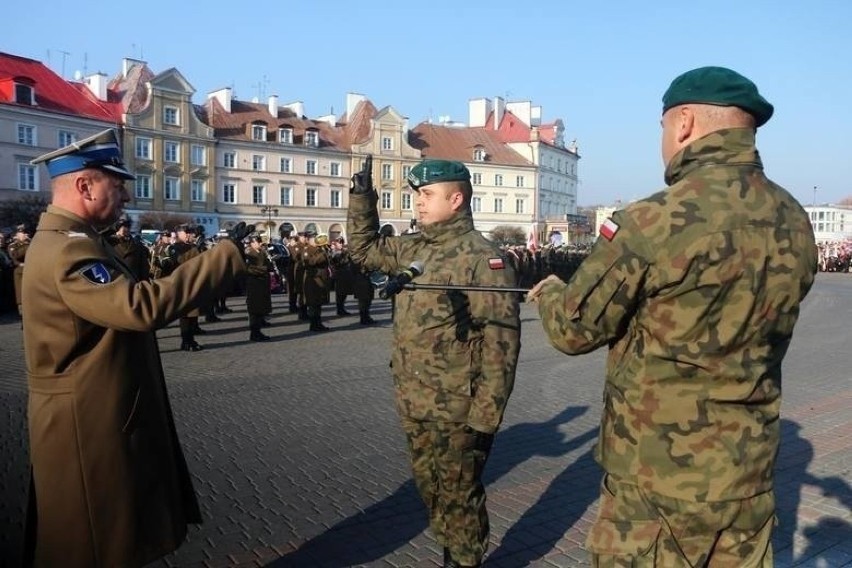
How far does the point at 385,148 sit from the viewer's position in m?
67.4

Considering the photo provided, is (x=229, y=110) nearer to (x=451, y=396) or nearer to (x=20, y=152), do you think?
(x=20, y=152)

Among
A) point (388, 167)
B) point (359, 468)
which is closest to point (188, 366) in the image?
point (359, 468)

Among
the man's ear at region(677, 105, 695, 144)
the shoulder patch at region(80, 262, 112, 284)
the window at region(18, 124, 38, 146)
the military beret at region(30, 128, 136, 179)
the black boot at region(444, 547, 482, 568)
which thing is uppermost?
the window at region(18, 124, 38, 146)

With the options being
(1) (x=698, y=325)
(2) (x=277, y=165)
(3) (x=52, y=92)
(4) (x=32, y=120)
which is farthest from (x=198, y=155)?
(1) (x=698, y=325)

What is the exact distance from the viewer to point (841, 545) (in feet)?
13.8

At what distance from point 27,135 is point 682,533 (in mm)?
51481

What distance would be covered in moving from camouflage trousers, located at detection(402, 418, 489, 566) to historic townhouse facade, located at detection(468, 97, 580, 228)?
255 feet

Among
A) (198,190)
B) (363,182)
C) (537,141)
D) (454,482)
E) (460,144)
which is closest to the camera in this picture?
(454,482)

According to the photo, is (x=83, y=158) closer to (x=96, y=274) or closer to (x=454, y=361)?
(x=96, y=274)

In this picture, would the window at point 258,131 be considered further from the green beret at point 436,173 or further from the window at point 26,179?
the green beret at point 436,173

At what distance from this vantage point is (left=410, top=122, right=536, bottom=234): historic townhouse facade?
73750 mm

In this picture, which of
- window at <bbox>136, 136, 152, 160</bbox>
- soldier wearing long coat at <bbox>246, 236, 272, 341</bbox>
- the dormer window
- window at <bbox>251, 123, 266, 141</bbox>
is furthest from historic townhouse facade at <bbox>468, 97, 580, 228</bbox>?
soldier wearing long coat at <bbox>246, 236, 272, 341</bbox>

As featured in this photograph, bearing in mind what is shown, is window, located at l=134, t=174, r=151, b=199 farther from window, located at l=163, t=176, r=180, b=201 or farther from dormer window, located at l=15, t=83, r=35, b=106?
dormer window, located at l=15, t=83, r=35, b=106

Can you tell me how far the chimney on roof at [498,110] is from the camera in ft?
268
